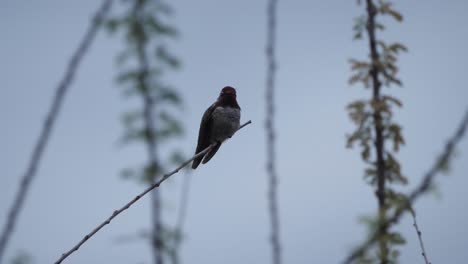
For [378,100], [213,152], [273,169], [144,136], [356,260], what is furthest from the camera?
[144,136]

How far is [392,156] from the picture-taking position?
935 centimetres

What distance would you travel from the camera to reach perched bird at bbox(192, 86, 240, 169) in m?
8.41

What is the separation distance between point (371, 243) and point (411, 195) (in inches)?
4.3

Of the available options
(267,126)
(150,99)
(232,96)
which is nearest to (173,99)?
(150,99)

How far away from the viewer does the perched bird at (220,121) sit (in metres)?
8.41

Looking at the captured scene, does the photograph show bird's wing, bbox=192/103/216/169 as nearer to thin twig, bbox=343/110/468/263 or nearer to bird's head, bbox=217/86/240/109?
bird's head, bbox=217/86/240/109

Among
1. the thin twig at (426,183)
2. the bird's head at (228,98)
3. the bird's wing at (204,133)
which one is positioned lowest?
the thin twig at (426,183)

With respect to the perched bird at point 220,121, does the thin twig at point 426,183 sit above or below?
below

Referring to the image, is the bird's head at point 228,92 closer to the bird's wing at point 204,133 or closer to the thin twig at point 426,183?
the bird's wing at point 204,133

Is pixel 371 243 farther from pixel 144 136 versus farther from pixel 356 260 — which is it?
pixel 144 136

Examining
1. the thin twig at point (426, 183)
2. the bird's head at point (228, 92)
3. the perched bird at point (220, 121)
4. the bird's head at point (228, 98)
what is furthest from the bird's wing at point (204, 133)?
the thin twig at point (426, 183)

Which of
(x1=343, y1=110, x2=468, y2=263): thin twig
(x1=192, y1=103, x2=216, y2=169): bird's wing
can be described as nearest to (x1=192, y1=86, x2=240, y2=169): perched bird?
(x1=192, y1=103, x2=216, y2=169): bird's wing

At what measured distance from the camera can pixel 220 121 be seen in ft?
27.7

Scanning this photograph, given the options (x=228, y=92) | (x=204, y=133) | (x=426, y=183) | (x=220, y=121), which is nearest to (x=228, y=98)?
(x=228, y=92)
